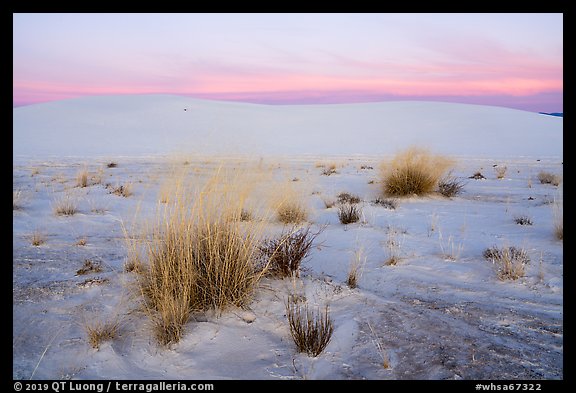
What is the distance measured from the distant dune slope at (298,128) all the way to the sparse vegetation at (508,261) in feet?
59.8

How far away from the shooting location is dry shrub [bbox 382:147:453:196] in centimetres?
899

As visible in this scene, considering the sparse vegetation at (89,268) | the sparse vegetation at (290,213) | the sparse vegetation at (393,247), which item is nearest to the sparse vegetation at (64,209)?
the sparse vegetation at (89,268)

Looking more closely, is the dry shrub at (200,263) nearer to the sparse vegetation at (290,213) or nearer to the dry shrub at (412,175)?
the sparse vegetation at (290,213)

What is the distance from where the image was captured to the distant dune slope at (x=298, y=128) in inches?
1123

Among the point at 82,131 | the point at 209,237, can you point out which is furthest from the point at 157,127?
the point at 209,237

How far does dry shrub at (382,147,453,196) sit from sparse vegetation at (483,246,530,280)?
4.18 m

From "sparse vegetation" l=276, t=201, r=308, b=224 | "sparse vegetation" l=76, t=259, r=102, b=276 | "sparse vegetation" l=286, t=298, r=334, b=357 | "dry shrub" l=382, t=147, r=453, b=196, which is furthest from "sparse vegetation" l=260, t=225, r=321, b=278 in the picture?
"dry shrub" l=382, t=147, r=453, b=196

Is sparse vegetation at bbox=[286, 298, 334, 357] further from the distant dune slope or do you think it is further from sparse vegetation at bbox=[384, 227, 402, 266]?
the distant dune slope

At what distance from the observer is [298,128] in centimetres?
4384

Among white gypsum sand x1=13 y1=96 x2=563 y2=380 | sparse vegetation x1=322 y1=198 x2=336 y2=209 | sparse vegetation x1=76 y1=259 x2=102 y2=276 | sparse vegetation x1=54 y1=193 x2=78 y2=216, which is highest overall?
sparse vegetation x1=54 y1=193 x2=78 y2=216

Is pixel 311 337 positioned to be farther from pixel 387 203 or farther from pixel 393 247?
pixel 387 203

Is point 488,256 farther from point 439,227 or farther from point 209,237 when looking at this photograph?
point 209,237

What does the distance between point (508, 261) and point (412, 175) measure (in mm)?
4931
